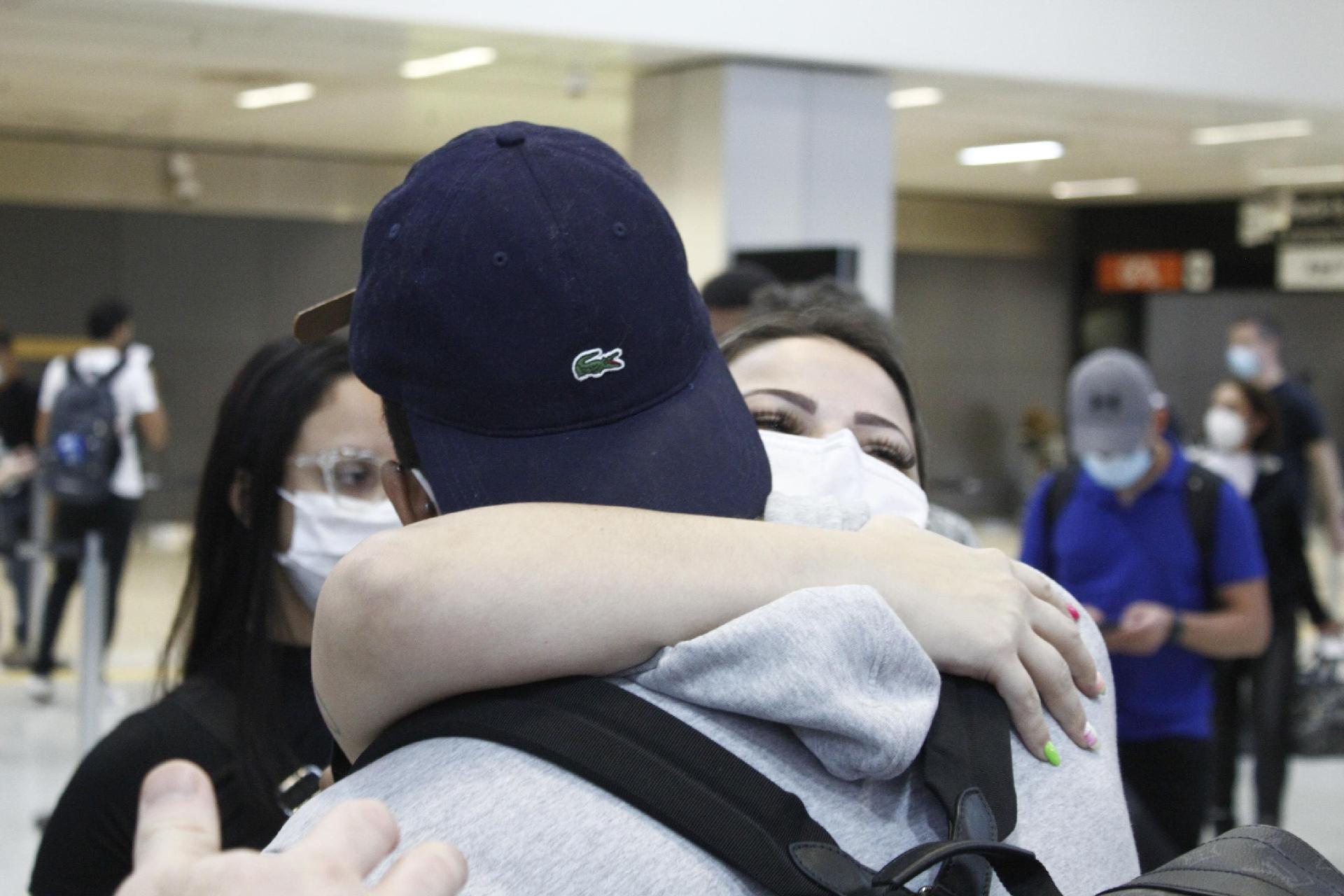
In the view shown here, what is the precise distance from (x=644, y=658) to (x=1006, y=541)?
14.0 m

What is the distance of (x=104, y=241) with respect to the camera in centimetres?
1280

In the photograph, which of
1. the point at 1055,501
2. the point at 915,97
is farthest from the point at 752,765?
the point at 915,97

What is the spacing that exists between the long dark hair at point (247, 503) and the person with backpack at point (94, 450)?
4472mm

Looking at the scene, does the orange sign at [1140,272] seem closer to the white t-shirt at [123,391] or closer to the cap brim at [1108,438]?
the white t-shirt at [123,391]

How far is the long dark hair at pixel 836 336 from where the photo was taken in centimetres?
127

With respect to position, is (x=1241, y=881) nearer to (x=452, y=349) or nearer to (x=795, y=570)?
(x=795, y=570)

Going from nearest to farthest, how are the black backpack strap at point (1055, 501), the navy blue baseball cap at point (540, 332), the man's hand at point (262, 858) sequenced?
the man's hand at point (262, 858) → the navy blue baseball cap at point (540, 332) → the black backpack strap at point (1055, 501)

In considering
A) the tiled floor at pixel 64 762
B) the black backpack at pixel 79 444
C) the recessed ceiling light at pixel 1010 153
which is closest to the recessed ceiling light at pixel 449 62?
the black backpack at pixel 79 444

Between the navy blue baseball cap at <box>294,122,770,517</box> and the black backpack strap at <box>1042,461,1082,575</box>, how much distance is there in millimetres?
3141

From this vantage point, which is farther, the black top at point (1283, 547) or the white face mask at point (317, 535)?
the black top at point (1283, 547)

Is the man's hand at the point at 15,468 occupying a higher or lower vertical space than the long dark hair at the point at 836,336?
lower

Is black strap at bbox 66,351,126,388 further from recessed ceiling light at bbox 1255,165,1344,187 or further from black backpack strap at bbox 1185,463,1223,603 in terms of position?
recessed ceiling light at bbox 1255,165,1344,187

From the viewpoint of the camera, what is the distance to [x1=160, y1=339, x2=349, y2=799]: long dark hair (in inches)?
72.2

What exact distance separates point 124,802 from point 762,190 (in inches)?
231
